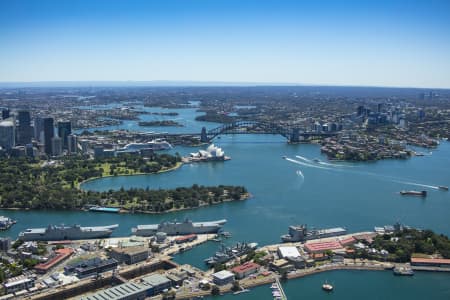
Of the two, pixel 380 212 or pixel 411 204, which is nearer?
pixel 380 212

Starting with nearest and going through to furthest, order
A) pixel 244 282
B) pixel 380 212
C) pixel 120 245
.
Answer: pixel 244 282, pixel 120 245, pixel 380 212

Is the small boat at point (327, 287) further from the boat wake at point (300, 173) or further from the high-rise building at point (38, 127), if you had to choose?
the high-rise building at point (38, 127)

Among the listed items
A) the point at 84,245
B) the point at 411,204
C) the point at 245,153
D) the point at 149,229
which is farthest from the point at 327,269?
the point at 245,153

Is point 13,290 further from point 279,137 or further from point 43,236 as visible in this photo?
point 279,137

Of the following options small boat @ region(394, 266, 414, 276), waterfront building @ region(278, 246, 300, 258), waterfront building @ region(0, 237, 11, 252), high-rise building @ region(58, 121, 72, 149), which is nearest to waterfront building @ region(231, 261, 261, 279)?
waterfront building @ region(278, 246, 300, 258)

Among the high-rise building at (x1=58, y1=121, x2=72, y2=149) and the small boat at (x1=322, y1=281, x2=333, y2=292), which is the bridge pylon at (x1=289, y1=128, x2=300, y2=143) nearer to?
the high-rise building at (x1=58, y1=121, x2=72, y2=149)

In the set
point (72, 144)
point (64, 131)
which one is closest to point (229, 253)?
point (72, 144)

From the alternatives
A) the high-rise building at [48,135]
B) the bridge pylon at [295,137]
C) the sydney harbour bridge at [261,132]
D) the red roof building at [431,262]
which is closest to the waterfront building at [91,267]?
the red roof building at [431,262]

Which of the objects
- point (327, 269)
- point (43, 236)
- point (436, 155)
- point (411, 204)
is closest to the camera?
point (327, 269)
